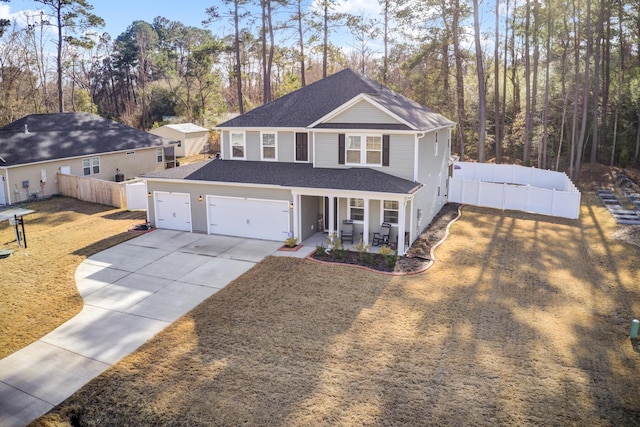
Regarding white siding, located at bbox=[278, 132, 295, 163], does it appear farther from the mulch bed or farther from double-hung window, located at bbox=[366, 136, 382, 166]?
the mulch bed

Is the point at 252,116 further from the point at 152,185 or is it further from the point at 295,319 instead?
the point at 295,319

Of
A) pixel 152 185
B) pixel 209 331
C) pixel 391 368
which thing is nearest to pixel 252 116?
pixel 152 185

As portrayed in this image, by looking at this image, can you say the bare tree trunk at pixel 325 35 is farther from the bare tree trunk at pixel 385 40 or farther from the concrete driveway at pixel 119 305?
the concrete driveway at pixel 119 305

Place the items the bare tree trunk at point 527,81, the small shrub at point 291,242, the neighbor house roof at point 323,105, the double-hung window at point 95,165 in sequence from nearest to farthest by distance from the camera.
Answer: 1. the small shrub at point 291,242
2. the neighbor house roof at point 323,105
3. the double-hung window at point 95,165
4. the bare tree trunk at point 527,81

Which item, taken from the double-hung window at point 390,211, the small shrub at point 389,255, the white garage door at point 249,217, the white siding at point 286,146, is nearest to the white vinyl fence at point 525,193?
the double-hung window at point 390,211

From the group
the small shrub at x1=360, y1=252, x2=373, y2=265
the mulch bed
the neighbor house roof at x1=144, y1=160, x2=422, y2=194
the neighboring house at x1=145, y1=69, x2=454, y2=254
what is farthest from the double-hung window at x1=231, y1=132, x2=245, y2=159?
the small shrub at x1=360, y1=252, x2=373, y2=265

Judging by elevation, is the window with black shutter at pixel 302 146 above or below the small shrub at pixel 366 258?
above
